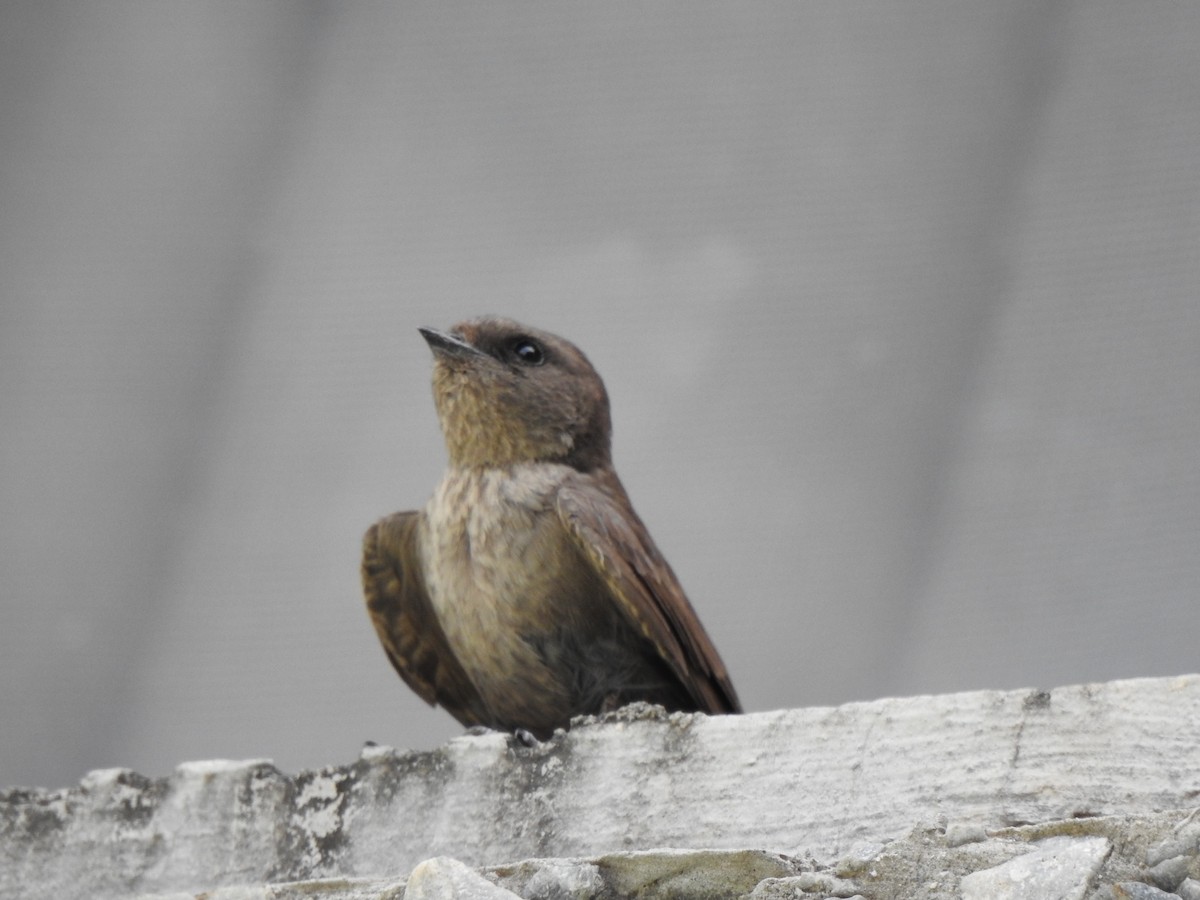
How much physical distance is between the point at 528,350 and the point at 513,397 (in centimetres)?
20

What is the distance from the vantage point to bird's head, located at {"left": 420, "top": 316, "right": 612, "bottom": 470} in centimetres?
470

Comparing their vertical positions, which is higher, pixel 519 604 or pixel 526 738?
pixel 519 604

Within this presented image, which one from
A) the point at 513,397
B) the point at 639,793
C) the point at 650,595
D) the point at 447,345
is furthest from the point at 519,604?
the point at 639,793

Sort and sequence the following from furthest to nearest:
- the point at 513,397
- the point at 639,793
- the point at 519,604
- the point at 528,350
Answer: the point at 528,350
the point at 513,397
the point at 519,604
the point at 639,793

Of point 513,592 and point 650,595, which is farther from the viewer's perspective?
point 513,592

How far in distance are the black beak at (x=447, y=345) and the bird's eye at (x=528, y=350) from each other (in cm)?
12

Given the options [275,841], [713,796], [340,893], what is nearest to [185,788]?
[275,841]

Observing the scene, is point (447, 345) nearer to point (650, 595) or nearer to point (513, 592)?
point (513, 592)

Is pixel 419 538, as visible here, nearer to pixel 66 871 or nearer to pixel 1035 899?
pixel 66 871

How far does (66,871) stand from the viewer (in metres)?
3.74

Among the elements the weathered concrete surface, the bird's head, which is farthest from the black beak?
the weathered concrete surface

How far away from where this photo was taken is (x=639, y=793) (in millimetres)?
3311

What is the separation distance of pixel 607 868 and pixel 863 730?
0.54 meters

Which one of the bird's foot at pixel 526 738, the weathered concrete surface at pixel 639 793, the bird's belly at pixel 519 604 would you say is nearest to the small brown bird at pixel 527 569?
the bird's belly at pixel 519 604
